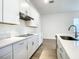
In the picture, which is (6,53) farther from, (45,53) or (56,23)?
(56,23)

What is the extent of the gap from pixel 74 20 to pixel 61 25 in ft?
4.05

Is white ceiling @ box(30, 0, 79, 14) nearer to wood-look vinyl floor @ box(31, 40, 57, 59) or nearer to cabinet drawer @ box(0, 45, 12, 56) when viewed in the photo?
wood-look vinyl floor @ box(31, 40, 57, 59)

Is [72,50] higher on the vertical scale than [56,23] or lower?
lower

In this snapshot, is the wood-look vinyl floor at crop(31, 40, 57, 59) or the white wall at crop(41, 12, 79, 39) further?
the white wall at crop(41, 12, 79, 39)

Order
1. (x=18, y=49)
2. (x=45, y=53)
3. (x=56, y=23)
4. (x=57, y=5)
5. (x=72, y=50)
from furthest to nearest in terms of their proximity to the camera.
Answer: (x=56, y=23) → (x=57, y=5) → (x=45, y=53) → (x=18, y=49) → (x=72, y=50)

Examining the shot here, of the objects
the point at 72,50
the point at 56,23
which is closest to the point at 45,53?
the point at 72,50

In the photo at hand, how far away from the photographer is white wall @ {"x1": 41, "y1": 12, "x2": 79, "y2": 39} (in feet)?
25.2

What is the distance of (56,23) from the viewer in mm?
7969

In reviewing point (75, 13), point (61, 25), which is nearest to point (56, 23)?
point (61, 25)

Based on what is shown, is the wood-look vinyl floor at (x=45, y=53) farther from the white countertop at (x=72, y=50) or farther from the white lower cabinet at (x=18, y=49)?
the white countertop at (x=72, y=50)

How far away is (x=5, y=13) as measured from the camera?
5.98ft

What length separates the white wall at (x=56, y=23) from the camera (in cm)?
768

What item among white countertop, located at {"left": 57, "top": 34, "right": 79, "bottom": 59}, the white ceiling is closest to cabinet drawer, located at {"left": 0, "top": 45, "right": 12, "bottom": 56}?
white countertop, located at {"left": 57, "top": 34, "right": 79, "bottom": 59}

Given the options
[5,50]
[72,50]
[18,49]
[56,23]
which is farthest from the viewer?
[56,23]
